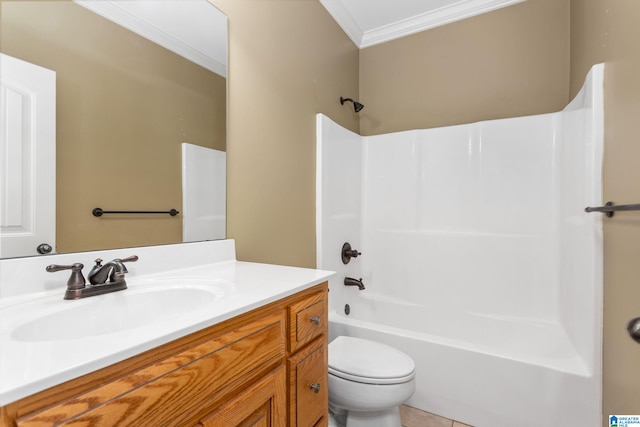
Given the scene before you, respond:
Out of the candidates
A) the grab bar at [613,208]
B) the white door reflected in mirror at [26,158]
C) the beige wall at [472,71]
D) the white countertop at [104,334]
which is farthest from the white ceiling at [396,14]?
the white countertop at [104,334]

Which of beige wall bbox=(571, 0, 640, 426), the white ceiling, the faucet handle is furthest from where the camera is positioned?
the white ceiling

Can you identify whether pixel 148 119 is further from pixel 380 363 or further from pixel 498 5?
pixel 498 5

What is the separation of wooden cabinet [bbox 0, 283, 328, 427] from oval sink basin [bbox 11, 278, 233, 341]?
0.11 metres

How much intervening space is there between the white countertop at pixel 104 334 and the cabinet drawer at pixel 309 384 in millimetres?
233

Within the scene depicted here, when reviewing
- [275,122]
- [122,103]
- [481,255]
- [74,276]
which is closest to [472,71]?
[481,255]

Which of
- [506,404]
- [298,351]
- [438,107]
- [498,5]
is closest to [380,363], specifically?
[298,351]

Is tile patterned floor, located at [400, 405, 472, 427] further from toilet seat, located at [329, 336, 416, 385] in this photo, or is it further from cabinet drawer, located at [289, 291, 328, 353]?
cabinet drawer, located at [289, 291, 328, 353]

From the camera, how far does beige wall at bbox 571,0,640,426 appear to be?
1.08 meters

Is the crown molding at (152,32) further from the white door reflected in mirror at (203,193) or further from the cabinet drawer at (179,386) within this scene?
the cabinet drawer at (179,386)

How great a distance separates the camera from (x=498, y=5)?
6.98 feet

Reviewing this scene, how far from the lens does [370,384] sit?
1259 millimetres

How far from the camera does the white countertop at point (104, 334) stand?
0.43m

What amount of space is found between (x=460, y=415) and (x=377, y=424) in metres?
0.54

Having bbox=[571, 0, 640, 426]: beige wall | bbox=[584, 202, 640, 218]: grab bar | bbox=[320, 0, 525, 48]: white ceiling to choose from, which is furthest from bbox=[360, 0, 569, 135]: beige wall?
bbox=[584, 202, 640, 218]: grab bar
